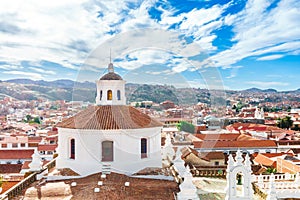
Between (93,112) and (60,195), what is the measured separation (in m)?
6.20

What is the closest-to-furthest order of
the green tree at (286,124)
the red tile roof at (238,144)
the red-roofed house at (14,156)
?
the red-roofed house at (14,156) → the red tile roof at (238,144) → the green tree at (286,124)

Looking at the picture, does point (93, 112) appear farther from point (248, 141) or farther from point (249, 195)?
point (248, 141)

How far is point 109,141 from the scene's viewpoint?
18.6m

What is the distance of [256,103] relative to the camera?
14875 centimetres

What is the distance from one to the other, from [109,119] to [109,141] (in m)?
1.33

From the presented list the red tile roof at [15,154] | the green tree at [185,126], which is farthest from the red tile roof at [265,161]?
the red tile roof at [15,154]

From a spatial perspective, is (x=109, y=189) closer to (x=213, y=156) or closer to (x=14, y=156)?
(x=213, y=156)

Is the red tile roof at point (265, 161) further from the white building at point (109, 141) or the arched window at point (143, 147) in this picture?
the arched window at point (143, 147)

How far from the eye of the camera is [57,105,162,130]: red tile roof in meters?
18.6

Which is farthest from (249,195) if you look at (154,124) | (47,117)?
(47,117)

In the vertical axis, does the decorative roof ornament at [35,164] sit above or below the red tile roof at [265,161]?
above

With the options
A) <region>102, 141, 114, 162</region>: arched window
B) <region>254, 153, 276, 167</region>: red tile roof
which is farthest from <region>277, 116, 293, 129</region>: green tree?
<region>102, 141, 114, 162</region>: arched window

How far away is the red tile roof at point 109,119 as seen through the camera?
18641 mm

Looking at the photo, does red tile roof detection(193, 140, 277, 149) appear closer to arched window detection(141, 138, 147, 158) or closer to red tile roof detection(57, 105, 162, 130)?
red tile roof detection(57, 105, 162, 130)
